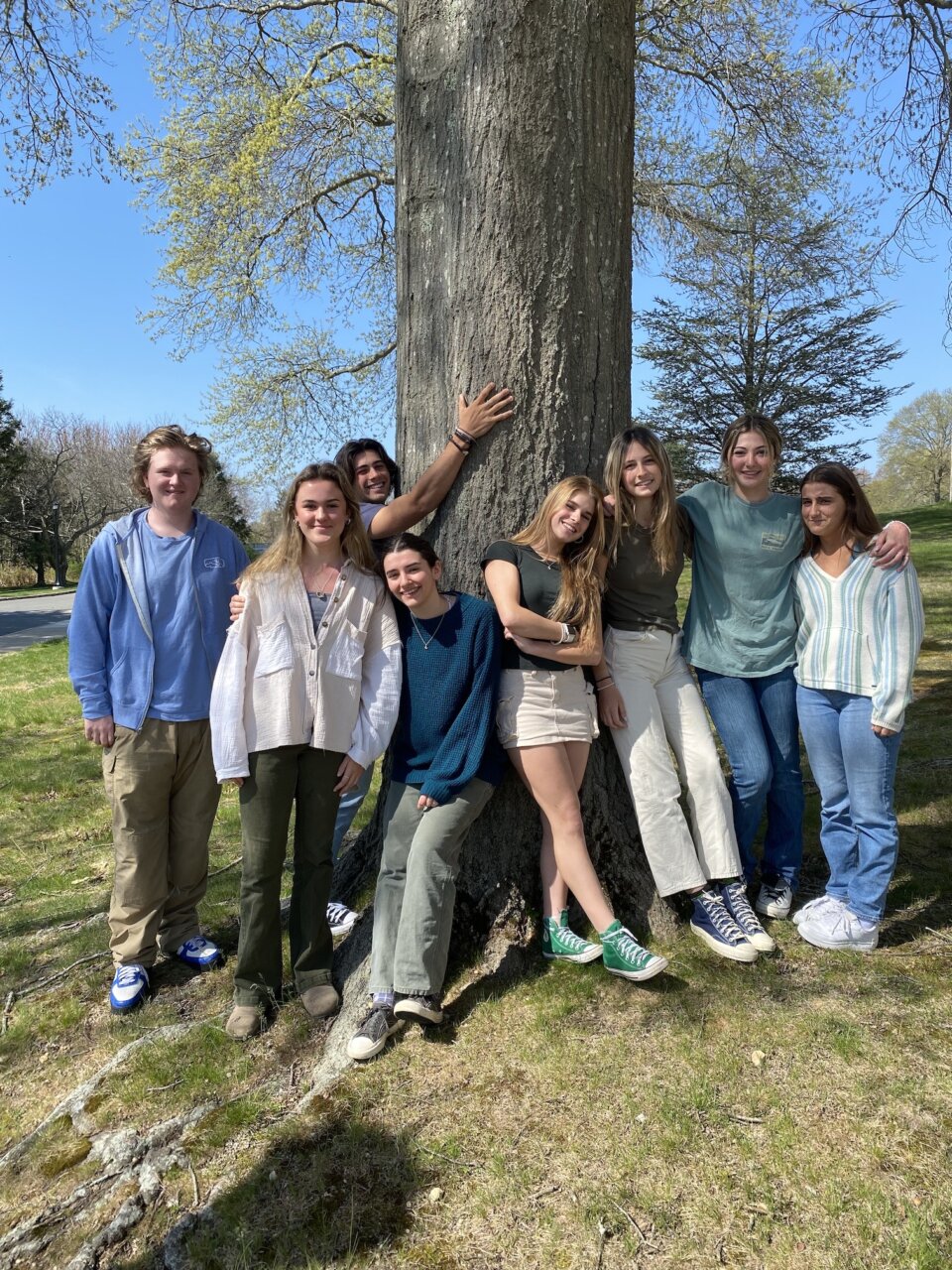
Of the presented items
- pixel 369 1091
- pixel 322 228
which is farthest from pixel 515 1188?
pixel 322 228

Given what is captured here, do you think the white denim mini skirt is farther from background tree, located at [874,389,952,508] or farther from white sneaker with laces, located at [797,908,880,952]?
background tree, located at [874,389,952,508]

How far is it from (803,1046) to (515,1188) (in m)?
1.01

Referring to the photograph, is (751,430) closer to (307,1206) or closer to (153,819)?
(153,819)

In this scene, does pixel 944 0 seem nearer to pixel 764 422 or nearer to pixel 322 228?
pixel 764 422

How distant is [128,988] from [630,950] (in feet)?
6.75

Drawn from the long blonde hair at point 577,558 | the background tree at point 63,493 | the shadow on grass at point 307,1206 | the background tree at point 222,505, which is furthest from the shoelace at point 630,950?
the background tree at point 63,493

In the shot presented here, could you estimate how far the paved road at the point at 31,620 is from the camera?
1850cm

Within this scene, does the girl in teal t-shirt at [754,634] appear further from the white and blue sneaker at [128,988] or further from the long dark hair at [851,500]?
the white and blue sneaker at [128,988]

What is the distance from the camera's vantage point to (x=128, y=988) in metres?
3.26

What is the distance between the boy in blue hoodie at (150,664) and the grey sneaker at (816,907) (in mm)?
2498

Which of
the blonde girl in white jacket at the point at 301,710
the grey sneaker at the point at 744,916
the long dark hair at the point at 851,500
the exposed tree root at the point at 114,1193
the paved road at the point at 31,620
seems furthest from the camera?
the paved road at the point at 31,620

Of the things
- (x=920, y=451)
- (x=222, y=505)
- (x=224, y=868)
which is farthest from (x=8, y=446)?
(x=920, y=451)

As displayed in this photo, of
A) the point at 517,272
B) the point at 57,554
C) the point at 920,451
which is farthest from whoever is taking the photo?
the point at 920,451

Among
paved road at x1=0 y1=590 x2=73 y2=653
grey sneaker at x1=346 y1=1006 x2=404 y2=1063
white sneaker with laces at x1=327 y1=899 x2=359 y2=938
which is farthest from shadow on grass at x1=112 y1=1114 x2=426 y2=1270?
paved road at x1=0 y1=590 x2=73 y2=653
